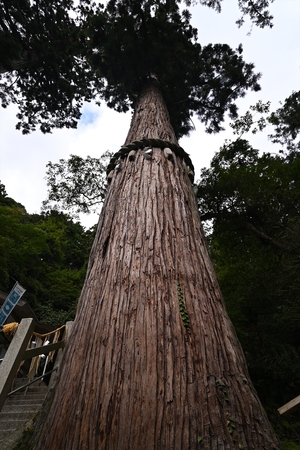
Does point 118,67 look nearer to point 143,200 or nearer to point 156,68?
point 156,68

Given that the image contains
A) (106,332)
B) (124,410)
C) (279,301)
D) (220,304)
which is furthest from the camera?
(279,301)

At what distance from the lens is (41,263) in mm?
12625

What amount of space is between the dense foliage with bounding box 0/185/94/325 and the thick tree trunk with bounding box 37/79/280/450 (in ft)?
23.5

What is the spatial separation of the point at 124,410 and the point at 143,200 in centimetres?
143

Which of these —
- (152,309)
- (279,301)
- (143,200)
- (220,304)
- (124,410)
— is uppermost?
(279,301)

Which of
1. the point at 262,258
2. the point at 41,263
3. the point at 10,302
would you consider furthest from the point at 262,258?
the point at 41,263

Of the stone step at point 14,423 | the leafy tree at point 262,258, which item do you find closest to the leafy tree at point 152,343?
the stone step at point 14,423

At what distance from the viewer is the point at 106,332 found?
3.75 ft

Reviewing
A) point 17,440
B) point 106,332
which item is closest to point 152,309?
point 106,332

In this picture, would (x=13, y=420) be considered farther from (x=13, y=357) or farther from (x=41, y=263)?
(x=41, y=263)

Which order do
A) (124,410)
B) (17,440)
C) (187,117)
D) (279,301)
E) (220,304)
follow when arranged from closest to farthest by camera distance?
1. (124,410)
2. (220,304)
3. (17,440)
4. (279,301)
5. (187,117)

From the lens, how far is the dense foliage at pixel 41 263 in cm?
801

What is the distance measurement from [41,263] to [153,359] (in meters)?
13.0

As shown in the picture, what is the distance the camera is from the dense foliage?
315 inches
